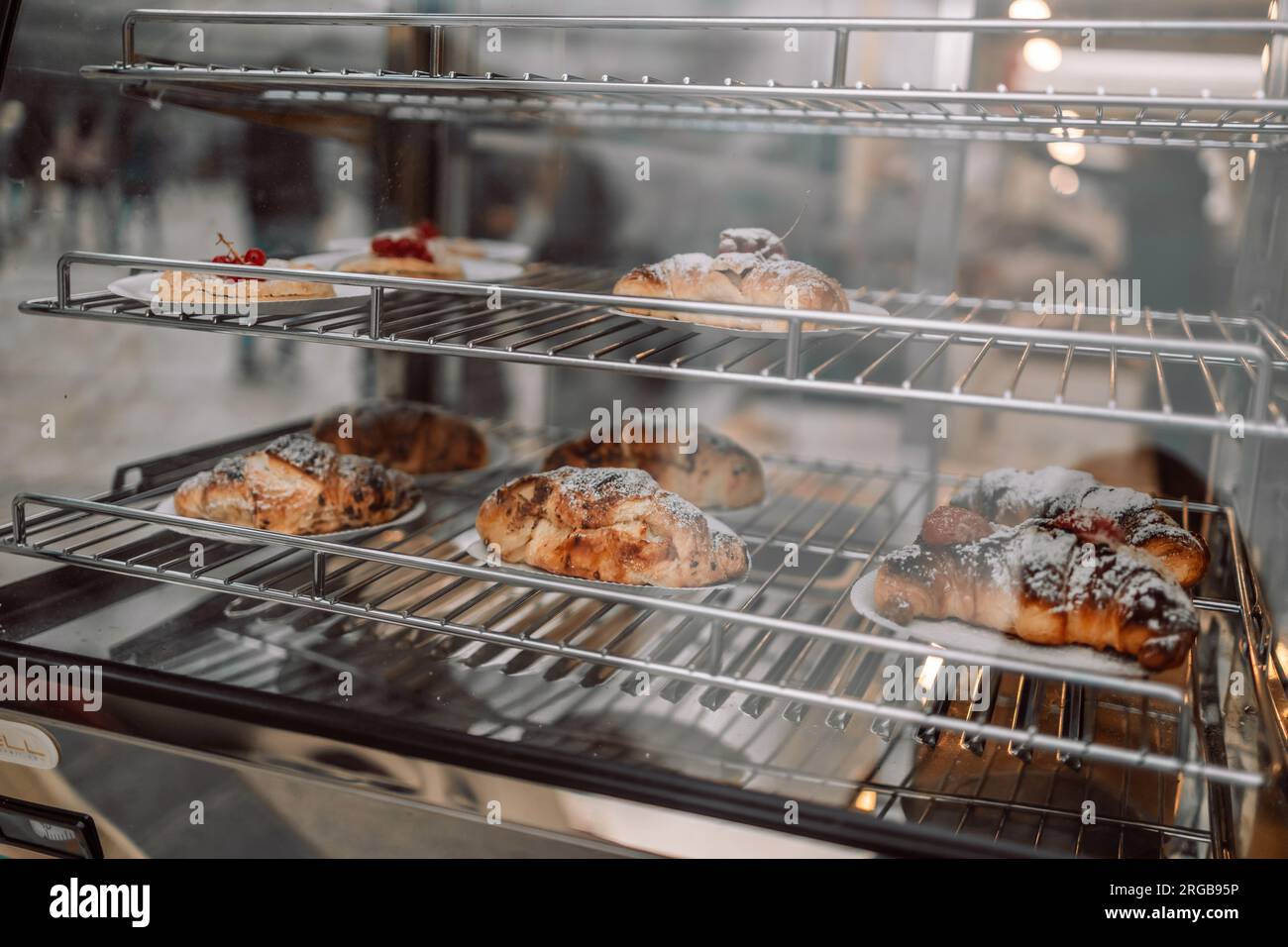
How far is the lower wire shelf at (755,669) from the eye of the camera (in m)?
1.06

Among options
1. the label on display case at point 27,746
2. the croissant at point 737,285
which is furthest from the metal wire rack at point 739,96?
the label on display case at point 27,746

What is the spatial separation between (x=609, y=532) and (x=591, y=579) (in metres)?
0.06

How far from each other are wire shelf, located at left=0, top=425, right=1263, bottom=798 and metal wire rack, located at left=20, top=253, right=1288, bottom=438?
0.20 m

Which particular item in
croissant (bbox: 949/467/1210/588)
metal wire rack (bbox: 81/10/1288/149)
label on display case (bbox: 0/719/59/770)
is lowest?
label on display case (bbox: 0/719/59/770)

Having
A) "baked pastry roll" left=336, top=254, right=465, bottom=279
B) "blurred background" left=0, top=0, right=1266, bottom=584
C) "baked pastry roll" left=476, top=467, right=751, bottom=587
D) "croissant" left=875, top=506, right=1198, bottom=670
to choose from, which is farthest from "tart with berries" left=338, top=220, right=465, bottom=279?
"croissant" left=875, top=506, right=1198, bottom=670

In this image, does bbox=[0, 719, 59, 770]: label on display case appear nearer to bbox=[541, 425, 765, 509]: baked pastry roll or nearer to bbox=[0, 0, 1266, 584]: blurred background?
bbox=[0, 0, 1266, 584]: blurred background

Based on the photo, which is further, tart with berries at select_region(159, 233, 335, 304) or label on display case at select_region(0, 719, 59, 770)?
tart with berries at select_region(159, 233, 335, 304)

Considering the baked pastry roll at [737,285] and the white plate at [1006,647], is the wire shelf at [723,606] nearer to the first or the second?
the white plate at [1006,647]

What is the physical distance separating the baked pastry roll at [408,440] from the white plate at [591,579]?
0.43m

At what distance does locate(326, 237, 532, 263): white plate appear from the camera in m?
1.83

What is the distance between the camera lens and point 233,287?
4.75ft
